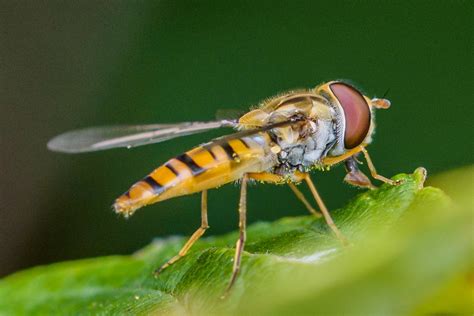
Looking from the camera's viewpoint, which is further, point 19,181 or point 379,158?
point 19,181

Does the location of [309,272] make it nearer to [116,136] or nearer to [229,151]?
[229,151]

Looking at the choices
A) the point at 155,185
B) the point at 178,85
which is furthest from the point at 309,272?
the point at 178,85

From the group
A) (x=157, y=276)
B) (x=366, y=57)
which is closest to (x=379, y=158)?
(x=366, y=57)

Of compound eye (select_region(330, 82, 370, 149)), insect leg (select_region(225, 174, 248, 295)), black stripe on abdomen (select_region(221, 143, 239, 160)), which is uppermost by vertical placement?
compound eye (select_region(330, 82, 370, 149))

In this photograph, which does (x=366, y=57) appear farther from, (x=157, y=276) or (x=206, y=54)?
(x=157, y=276)

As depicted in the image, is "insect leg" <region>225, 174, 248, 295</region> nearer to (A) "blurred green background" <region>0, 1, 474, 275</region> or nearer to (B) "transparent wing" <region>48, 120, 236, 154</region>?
(B) "transparent wing" <region>48, 120, 236, 154</region>

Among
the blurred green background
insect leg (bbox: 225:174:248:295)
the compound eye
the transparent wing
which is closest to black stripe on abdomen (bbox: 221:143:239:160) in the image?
insect leg (bbox: 225:174:248:295)
